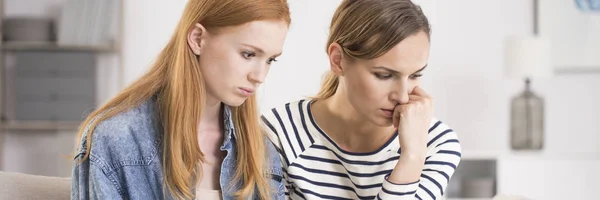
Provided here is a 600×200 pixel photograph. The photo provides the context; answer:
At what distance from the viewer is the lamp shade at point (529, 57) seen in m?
4.20

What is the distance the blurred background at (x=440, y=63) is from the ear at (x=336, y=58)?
2.56 m

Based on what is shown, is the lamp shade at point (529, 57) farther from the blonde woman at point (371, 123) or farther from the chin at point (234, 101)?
the chin at point (234, 101)

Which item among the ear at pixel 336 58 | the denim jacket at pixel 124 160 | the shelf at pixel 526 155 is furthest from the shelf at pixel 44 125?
the denim jacket at pixel 124 160

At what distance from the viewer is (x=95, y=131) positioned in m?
1.58

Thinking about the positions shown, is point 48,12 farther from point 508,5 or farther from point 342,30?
point 342,30

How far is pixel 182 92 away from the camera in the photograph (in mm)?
1631

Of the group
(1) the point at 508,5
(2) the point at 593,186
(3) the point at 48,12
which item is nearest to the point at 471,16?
(1) the point at 508,5

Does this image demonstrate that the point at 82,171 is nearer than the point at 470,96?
Yes

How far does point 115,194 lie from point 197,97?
0.79 feet

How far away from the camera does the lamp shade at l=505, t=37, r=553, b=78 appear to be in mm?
4195

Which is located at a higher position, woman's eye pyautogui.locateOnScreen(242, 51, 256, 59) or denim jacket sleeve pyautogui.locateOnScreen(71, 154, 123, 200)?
woman's eye pyautogui.locateOnScreen(242, 51, 256, 59)

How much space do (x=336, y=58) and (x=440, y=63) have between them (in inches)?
109

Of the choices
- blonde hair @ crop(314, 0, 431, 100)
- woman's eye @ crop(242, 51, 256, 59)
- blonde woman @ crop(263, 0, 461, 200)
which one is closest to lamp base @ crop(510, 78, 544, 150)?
blonde woman @ crop(263, 0, 461, 200)

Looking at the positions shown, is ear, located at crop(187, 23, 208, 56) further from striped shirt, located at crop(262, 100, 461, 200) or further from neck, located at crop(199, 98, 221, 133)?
striped shirt, located at crop(262, 100, 461, 200)
